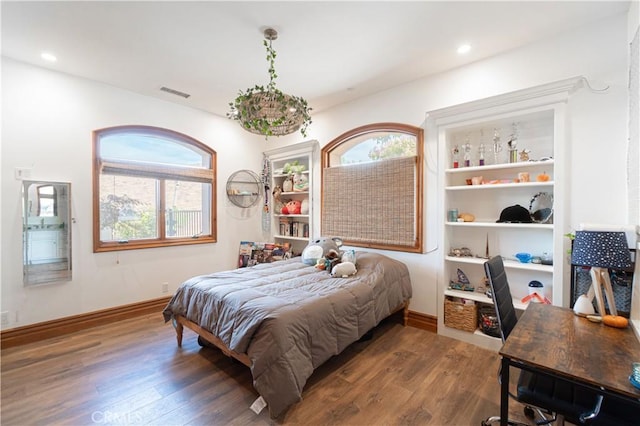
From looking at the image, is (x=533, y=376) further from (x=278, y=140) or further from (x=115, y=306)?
(x=278, y=140)

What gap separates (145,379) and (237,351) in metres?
0.95

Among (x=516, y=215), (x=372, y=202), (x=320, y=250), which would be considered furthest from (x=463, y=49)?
(x=320, y=250)

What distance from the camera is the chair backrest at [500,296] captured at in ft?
5.28

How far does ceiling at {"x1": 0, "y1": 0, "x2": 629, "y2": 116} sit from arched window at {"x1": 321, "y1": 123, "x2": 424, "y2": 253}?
2.56 feet

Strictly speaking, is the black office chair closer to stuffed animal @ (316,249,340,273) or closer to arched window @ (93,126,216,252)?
stuffed animal @ (316,249,340,273)

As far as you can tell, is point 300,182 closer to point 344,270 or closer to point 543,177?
Answer: point 344,270

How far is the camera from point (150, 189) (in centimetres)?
382

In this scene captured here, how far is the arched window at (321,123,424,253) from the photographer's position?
336 centimetres

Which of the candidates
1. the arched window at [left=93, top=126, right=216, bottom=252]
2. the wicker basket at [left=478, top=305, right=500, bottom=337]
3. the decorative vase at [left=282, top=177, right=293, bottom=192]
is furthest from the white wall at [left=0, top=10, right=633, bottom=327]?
the decorative vase at [left=282, top=177, right=293, bottom=192]

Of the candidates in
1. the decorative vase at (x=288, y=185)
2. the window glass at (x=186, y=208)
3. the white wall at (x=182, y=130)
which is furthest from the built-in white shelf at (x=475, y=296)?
the window glass at (x=186, y=208)

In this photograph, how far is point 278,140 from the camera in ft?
16.2

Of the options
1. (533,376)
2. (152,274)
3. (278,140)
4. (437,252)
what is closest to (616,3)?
(437,252)

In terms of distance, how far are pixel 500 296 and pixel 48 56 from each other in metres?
4.41

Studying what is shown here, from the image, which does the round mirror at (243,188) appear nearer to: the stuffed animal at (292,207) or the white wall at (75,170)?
the stuffed animal at (292,207)
